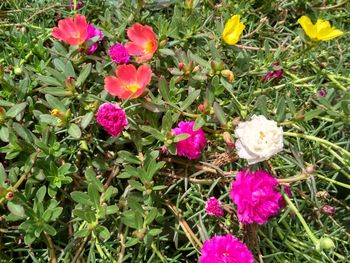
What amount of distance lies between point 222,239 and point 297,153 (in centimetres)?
29

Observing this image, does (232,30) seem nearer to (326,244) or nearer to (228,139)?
(228,139)


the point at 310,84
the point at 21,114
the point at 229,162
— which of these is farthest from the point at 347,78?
the point at 21,114

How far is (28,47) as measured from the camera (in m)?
1.44

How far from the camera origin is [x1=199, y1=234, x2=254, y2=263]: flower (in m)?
1.08

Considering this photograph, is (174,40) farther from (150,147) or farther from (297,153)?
(297,153)

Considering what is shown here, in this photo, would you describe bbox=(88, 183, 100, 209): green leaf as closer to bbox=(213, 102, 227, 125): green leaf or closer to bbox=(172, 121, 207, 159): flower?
bbox=(172, 121, 207, 159): flower

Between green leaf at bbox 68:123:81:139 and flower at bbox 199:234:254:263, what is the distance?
0.42 meters

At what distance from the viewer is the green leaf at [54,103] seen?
4.01 feet

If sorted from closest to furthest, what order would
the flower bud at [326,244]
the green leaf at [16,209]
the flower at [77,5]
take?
the flower bud at [326,244]
the green leaf at [16,209]
the flower at [77,5]

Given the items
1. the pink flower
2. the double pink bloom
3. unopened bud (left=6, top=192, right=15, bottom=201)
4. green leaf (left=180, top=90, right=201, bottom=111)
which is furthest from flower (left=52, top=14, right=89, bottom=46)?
the pink flower

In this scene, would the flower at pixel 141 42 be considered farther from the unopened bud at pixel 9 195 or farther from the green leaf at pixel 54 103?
the unopened bud at pixel 9 195

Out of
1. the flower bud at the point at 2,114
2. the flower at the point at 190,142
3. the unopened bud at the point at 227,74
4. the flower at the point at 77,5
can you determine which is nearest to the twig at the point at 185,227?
the flower at the point at 190,142

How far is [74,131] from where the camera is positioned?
1205mm

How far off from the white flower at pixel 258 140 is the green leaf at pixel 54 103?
0.47 meters
